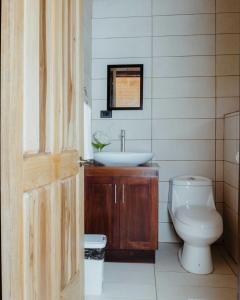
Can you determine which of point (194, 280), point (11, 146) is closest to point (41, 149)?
point (11, 146)

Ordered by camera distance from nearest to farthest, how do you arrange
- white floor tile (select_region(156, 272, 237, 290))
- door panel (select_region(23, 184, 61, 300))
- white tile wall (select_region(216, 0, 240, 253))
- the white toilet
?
door panel (select_region(23, 184, 61, 300)) < white floor tile (select_region(156, 272, 237, 290)) < the white toilet < white tile wall (select_region(216, 0, 240, 253))

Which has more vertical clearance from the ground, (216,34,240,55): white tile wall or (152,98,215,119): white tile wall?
(216,34,240,55): white tile wall

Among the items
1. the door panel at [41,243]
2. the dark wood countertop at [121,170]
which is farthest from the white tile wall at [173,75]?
the door panel at [41,243]

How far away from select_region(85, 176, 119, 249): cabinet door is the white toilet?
511 mm

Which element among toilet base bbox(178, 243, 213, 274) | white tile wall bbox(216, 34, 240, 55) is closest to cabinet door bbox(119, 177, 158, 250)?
toilet base bbox(178, 243, 213, 274)

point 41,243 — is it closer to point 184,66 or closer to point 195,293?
point 195,293

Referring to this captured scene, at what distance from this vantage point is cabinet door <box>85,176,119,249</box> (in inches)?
96.2

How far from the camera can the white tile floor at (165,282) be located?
196 cm

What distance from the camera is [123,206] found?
2.45m

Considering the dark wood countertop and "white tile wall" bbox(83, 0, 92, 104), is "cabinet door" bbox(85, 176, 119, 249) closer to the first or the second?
the dark wood countertop

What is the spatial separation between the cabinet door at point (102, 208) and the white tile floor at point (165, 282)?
0.84 ft

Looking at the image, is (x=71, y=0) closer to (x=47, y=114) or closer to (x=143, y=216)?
(x=47, y=114)

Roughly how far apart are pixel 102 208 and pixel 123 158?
0.45m

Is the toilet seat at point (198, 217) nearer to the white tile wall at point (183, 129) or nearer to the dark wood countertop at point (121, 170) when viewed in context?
the dark wood countertop at point (121, 170)
